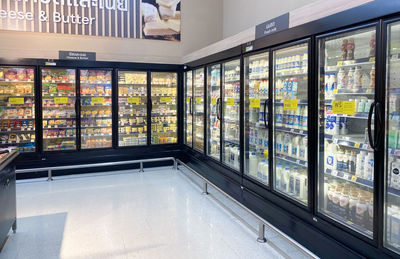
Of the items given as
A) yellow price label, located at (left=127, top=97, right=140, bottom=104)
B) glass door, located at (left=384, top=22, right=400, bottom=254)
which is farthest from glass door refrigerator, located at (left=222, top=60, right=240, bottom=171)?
glass door, located at (left=384, top=22, right=400, bottom=254)

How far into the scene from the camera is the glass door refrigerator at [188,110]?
6.34 metres

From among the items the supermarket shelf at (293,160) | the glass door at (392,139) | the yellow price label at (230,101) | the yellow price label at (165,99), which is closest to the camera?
the glass door at (392,139)

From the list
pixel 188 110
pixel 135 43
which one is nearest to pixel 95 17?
pixel 135 43

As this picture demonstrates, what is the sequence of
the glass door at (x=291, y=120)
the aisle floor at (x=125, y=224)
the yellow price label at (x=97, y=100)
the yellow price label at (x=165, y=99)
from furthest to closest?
1. the yellow price label at (x=165, y=99)
2. the yellow price label at (x=97, y=100)
3. the glass door at (x=291, y=120)
4. the aisle floor at (x=125, y=224)

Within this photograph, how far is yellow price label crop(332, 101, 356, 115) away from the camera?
8.36 ft

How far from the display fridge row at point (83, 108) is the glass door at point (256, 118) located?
291 centimetres

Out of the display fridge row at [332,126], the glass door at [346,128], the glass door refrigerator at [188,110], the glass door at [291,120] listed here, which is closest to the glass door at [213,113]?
the display fridge row at [332,126]

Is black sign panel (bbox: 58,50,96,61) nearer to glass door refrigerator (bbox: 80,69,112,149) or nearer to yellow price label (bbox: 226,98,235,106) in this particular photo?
glass door refrigerator (bbox: 80,69,112,149)

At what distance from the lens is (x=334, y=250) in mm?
2559

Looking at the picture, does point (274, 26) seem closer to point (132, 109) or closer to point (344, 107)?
point (344, 107)

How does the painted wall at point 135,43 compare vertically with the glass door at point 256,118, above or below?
above

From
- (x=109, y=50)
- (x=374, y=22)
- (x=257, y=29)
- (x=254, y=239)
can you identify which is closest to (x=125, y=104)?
(x=109, y=50)

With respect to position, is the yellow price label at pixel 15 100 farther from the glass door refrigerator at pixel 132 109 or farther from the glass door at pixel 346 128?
the glass door at pixel 346 128

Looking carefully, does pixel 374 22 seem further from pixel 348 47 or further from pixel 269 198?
pixel 269 198
